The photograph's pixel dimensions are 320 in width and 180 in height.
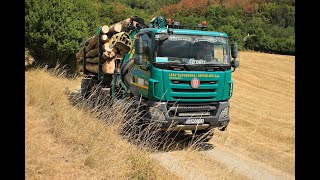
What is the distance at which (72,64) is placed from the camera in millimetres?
24109

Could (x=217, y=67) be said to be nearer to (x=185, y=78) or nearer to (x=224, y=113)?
(x=185, y=78)

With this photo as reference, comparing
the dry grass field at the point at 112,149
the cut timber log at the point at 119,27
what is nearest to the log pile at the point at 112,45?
the cut timber log at the point at 119,27

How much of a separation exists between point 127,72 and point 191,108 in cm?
293

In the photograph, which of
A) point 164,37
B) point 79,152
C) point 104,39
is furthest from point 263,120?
point 79,152

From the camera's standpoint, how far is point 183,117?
836 cm

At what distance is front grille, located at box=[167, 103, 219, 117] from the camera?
8.31 meters

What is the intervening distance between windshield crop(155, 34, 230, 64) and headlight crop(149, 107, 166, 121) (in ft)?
3.71

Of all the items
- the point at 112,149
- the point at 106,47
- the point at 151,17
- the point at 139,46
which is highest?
the point at 151,17

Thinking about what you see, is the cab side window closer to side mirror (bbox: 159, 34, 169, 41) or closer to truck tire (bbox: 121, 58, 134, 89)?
side mirror (bbox: 159, 34, 169, 41)

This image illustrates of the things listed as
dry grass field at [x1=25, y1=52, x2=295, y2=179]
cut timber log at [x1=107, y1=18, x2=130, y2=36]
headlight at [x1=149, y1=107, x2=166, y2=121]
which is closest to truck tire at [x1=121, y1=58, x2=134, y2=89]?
dry grass field at [x1=25, y1=52, x2=295, y2=179]
